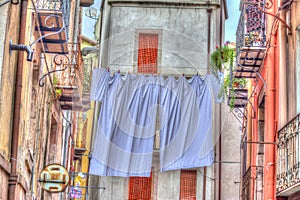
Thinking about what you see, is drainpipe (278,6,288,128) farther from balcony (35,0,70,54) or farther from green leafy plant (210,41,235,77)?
balcony (35,0,70,54)

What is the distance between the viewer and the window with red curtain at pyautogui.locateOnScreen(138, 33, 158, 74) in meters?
25.1

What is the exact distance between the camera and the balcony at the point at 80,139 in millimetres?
31547

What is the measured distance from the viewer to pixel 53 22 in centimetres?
1725

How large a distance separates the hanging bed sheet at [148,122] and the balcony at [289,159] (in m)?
8.04

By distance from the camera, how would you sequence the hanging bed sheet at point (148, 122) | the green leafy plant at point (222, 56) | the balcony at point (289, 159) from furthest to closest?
the hanging bed sheet at point (148, 122) → the green leafy plant at point (222, 56) → the balcony at point (289, 159)

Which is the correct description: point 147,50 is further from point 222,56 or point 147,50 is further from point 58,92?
point 222,56

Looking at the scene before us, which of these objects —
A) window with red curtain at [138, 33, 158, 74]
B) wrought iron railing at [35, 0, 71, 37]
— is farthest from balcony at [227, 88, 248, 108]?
wrought iron railing at [35, 0, 71, 37]

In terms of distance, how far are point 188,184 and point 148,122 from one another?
246 centimetres

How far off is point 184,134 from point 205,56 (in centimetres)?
329

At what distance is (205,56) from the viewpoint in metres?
25.2

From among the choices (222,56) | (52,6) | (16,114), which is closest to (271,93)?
(222,56)

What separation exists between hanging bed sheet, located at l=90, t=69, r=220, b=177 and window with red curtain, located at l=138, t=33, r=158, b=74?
3.49 ft

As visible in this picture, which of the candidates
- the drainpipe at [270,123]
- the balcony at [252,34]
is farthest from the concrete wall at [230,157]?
the drainpipe at [270,123]

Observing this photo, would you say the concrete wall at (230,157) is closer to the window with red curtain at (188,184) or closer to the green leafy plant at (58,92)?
the window with red curtain at (188,184)
